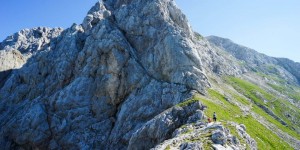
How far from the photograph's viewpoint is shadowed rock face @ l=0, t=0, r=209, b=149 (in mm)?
89438

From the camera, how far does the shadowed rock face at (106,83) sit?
293 feet

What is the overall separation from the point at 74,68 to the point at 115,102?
2353 centimetres

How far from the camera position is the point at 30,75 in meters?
117

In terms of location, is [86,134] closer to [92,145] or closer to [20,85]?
[92,145]

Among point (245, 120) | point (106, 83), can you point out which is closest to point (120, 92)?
point (106, 83)

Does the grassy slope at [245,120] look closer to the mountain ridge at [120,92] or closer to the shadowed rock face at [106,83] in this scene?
the mountain ridge at [120,92]

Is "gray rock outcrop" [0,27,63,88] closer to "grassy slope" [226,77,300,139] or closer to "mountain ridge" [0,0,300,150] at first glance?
"mountain ridge" [0,0,300,150]

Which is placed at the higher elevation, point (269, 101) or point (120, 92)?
point (120, 92)

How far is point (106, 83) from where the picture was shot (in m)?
99.8

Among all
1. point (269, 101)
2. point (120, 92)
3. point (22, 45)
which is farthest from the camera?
point (22, 45)

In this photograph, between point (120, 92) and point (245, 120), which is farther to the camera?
point (120, 92)

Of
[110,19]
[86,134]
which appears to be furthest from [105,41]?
[86,134]

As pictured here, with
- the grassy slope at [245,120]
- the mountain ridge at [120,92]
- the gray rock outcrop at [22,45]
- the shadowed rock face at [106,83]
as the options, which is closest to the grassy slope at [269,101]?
the mountain ridge at [120,92]

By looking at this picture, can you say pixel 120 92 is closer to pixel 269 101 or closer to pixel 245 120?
pixel 245 120
